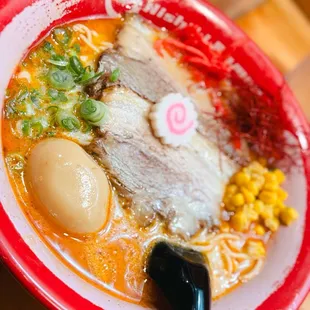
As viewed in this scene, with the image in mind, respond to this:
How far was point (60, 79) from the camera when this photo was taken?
1796mm

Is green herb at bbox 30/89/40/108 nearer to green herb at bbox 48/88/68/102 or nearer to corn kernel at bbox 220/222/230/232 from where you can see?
green herb at bbox 48/88/68/102

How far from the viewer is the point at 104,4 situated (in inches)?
79.9

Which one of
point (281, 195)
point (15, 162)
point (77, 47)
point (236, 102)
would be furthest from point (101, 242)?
point (236, 102)

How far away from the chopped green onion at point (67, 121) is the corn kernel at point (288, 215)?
0.92 meters

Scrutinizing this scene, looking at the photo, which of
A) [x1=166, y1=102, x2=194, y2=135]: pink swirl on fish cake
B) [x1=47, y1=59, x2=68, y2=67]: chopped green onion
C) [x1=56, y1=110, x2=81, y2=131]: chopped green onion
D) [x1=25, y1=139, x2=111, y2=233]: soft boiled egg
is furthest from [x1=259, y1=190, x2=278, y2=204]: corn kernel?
[x1=47, y1=59, x2=68, y2=67]: chopped green onion

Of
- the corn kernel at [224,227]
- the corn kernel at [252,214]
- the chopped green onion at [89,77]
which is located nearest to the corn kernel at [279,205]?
the corn kernel at [252,214]

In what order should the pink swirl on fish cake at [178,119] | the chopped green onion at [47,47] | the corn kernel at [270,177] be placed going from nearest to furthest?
the chopped green onion at [47,47], the pink swirl on fish cake at [178,119], the corn kernel at [270,177]

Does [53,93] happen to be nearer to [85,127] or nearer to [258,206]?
[85,127]

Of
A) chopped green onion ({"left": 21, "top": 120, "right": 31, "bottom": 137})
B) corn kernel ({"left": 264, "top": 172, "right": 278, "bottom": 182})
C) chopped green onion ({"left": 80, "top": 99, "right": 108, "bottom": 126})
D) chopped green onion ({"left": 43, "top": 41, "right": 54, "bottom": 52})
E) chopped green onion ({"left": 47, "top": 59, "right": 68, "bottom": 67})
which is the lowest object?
chopped green onion ({"left": 21, "top": 120, "right": 31, "bottom": 137})

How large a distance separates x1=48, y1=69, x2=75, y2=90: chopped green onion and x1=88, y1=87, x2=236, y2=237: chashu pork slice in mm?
125

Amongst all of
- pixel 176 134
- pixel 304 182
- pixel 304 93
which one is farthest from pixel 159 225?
pixel 304 93

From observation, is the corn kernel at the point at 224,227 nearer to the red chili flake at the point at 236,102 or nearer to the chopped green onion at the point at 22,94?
the red chili flake at the point at 236,102

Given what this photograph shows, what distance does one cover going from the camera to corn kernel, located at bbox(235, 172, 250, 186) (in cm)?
211

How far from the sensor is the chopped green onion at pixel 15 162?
1.63 m
